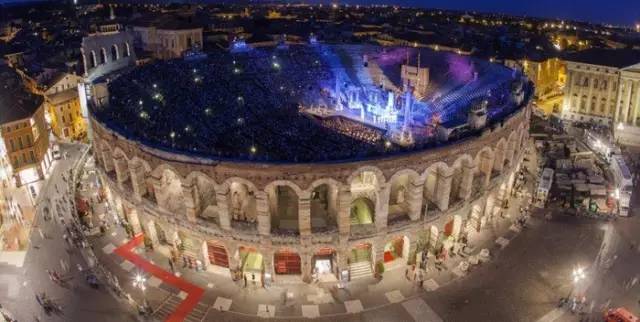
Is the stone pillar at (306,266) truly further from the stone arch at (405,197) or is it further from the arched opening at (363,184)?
the arched opening at (363,184)

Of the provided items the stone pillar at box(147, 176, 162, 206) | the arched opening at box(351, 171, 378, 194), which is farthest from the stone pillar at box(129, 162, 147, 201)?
the arched opening at box(351, 171, 378, 194)

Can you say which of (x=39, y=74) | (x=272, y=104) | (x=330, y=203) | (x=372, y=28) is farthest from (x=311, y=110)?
(x=372, y=28)

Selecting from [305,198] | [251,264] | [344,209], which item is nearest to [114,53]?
[251,264]

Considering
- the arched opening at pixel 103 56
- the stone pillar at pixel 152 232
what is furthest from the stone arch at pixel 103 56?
the stone pillar at pixel 152 232

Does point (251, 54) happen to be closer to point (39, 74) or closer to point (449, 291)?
point (39, 74)

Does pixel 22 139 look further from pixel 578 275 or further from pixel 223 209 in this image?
pixel 578 275

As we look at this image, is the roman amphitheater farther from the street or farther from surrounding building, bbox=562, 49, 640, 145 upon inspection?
surrounding building, bbox=562, 49, 640, 145
